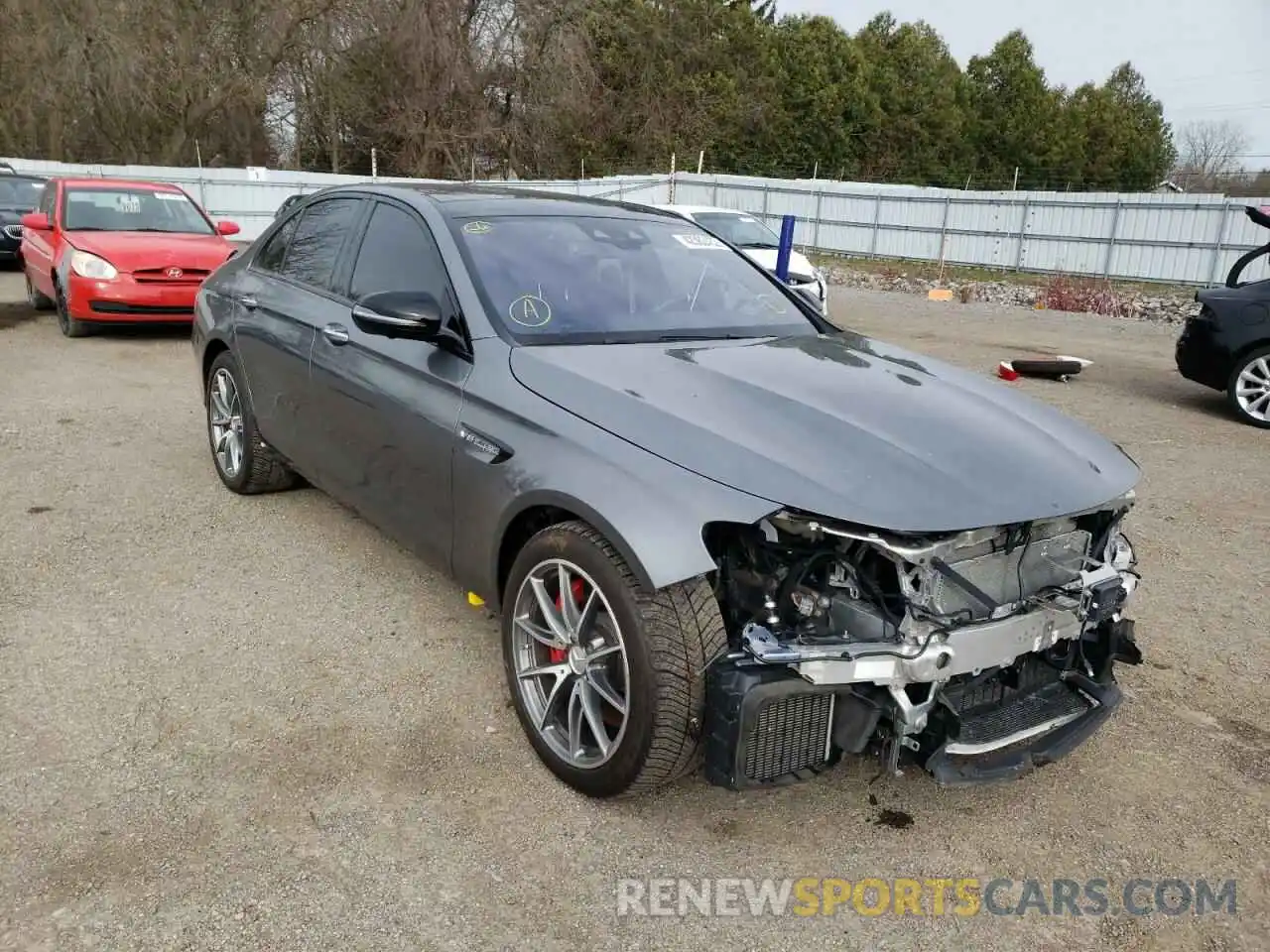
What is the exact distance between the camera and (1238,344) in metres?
8.24

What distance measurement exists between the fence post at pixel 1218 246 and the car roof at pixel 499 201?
18.9 metres

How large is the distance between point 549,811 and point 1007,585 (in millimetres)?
1432

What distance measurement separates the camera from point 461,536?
3293 mm

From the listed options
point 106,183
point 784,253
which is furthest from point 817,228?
point 106,183

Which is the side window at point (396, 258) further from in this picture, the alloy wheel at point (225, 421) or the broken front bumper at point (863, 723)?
the broken front bumper at point (863, 723)

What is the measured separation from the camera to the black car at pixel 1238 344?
26.8 feet

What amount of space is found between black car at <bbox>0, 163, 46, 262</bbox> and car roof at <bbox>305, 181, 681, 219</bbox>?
1360 cm

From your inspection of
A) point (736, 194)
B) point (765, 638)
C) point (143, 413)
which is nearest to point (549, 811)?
point (765, 638)

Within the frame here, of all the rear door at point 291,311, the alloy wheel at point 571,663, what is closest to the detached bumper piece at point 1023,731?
the alloy wheel at point 571,663

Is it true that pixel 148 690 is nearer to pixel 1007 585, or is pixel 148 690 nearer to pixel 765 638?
pixel 765 638

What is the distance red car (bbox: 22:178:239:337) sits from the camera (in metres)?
9.48

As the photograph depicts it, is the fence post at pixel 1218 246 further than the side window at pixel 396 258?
Yes

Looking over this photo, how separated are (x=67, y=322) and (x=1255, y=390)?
1111cm

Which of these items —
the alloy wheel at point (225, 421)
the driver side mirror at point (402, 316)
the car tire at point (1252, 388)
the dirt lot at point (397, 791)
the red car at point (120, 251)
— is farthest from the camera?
the red car at point (120, 251)
